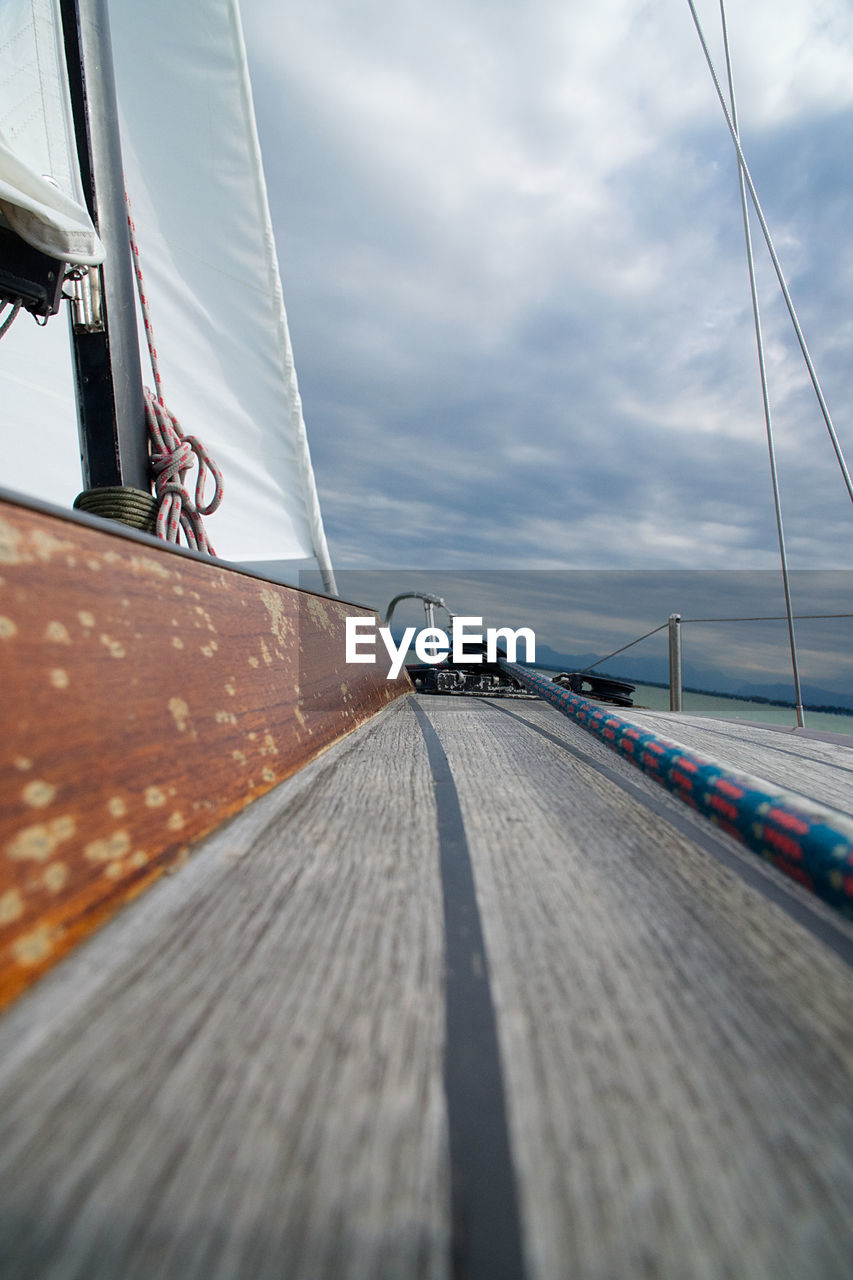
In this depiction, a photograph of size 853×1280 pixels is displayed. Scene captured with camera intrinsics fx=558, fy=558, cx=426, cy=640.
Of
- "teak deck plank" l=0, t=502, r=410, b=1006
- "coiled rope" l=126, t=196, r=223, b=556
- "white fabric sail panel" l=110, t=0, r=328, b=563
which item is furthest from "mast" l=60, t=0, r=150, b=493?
"white fabric sail panel" l=110, t=0, r=328, b=563

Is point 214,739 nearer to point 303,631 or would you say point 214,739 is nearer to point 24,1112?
point 24,1112

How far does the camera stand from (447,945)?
0.42m

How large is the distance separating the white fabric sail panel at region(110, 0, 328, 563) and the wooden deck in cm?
369

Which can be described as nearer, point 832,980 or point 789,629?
point 832,980

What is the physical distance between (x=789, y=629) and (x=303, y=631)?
217cm

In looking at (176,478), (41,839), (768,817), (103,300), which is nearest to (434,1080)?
(41,839)

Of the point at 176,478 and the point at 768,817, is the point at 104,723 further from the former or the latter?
the point at 176,478

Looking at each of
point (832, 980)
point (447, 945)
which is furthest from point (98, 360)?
point (832, 980)

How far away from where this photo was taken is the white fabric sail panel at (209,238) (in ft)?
11.8

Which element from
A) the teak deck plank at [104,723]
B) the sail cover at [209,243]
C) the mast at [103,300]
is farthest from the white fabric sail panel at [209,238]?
the teak deck plank at [104,723]

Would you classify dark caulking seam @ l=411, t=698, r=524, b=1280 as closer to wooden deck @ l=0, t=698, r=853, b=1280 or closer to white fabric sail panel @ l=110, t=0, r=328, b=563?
wooden deck @ l=0, t=698, r=853, b=1280

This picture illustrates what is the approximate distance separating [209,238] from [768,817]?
15.5ft

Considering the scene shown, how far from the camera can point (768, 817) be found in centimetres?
53

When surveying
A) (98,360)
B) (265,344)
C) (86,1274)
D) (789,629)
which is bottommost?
(86,1274)
